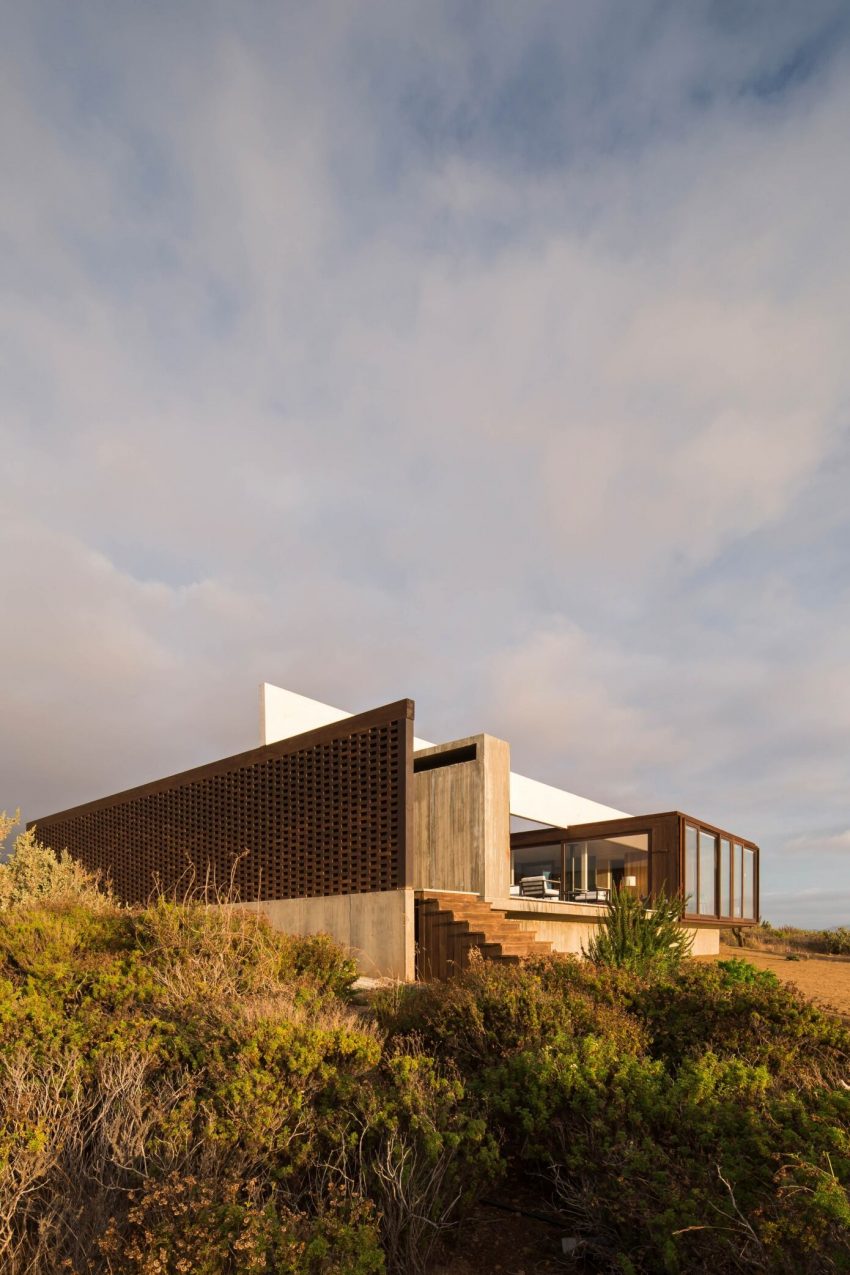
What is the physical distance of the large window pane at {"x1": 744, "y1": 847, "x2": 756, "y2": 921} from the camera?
21.1 m

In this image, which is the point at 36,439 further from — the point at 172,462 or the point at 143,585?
the point at 143,585

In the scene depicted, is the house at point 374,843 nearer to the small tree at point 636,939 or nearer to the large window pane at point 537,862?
the small tree at point 636,939

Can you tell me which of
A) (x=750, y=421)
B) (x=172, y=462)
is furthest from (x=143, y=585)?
(x=750, y=421)

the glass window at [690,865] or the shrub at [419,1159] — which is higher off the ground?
the shrub at [419,1159]

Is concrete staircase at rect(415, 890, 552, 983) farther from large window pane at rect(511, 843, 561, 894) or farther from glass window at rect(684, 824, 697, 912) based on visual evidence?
large window pane at rect(511, 843, 561, 894)

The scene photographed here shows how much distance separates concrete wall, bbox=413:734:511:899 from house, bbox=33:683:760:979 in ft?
0.10

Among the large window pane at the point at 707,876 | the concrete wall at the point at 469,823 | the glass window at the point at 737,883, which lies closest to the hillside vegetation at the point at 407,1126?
the concrete wall at the point at 469,823

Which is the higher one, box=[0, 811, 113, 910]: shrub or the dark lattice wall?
the dark lattice wall

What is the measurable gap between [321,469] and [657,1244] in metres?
10.7

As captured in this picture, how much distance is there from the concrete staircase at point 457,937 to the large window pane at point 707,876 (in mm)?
9079

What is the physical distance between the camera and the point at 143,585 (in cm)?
2245

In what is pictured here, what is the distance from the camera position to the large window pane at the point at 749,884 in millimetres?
21109

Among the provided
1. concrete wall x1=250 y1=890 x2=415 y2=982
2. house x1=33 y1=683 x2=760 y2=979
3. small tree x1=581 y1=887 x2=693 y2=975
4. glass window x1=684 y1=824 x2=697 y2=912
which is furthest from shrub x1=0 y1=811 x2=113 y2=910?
glass window x1=684 y1=824 x2=697 y2=912

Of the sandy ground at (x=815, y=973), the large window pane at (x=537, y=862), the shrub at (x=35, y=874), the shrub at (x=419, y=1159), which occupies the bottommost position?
the sandy ground at (x=815, y=973)
